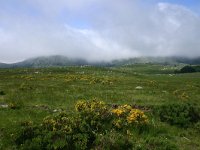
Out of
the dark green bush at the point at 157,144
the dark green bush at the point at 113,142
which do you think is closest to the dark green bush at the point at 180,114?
the dark green bush at the point at 157,144

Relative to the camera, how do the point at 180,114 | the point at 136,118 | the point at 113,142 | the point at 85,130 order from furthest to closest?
1. the point at 180,114
2. the point at 136,118
3. the point at 85,130
4. the point at 113,142

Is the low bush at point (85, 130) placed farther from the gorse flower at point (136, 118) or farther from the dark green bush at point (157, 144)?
the dark green bush at point (157, 144)

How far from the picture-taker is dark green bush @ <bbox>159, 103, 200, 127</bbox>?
2708 centimetres

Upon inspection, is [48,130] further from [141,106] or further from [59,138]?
[141,106]

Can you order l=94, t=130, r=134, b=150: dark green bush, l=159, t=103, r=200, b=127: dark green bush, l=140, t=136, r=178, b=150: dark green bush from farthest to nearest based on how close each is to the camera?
l=159, t=103, r=200, b=127: dark green bush
l=140, t=136, r=178, b=150: dark green bush
l=94, t=130, r=134, b=150: dark green bush

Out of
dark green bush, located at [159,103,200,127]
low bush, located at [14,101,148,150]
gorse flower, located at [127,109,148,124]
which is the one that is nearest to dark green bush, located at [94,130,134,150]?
low bush, located at [14,101,148,150]

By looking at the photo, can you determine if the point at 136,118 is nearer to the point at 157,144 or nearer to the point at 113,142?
the point at 157,144

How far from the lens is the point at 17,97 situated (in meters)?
35.3

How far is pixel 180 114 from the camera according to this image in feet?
90.7

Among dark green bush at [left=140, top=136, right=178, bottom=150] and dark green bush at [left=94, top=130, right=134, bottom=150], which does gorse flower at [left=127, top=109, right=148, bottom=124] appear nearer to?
dark green bush at [left=140, top=136, right=178, bottom=150]

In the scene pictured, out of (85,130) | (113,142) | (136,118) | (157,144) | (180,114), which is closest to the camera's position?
(113,142)

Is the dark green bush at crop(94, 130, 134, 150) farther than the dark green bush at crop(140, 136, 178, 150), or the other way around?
the dark green bush at crop(140, 136, 178, 150)

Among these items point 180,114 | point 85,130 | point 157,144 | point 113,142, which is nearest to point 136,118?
point 157,144

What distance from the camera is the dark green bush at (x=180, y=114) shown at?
27.1 meters
